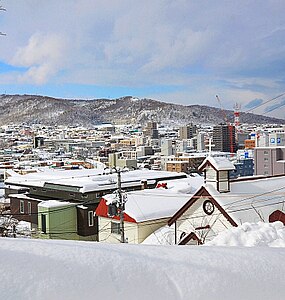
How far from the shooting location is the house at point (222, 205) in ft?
20.0

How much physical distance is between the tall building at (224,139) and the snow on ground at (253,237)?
52046 mm

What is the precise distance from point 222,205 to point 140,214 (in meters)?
2.05

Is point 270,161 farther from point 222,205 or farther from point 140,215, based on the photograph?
point 222,205

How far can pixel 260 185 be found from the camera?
675 centimetres

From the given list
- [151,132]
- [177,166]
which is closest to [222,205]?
[177,166]

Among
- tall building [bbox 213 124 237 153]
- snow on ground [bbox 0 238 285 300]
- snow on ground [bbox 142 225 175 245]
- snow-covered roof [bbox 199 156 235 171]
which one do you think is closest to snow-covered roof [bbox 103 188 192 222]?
snow on ground [bbox 142 225 175 245]

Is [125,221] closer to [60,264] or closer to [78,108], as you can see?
[60,264]

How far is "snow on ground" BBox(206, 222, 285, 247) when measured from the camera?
3846mm

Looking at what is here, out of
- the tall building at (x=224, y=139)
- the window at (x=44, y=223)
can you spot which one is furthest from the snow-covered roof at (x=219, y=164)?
the tall building at (x=224, y=139)

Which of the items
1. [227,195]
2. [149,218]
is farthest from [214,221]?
[149,218]

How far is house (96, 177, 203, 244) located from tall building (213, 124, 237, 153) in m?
48.0

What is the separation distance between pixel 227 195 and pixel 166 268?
489cm

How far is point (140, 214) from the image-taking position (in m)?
7.73

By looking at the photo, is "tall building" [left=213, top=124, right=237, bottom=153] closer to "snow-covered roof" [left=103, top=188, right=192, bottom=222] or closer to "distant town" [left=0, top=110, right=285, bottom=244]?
"distant town" [left=0, top=110, right=285, bottom=244]
